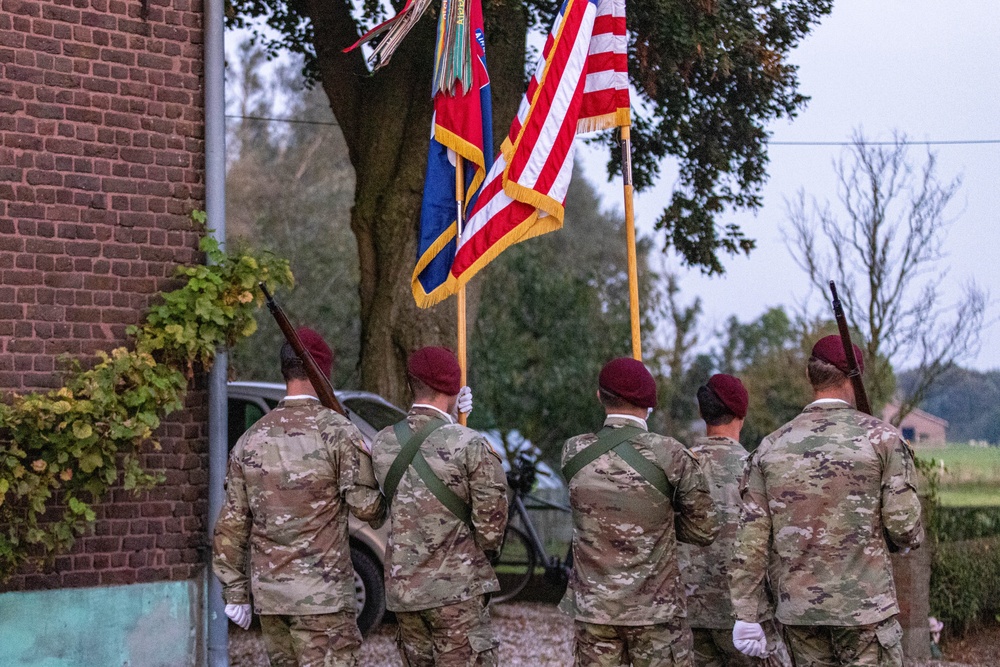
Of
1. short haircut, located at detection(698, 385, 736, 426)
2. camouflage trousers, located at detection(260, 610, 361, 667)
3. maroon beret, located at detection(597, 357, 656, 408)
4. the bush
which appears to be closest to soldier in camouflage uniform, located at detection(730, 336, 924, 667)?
maroon beret, located at detection(597, 357, 656, 408)

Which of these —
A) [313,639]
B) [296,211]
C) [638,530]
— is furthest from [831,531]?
[296,211]

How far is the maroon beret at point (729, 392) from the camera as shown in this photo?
5500 millimetres

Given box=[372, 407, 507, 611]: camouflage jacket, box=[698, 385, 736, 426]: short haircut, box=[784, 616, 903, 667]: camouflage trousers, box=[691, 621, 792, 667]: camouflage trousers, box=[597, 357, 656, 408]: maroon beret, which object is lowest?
box=[691, 621, 792, 667]: camouflage trousers

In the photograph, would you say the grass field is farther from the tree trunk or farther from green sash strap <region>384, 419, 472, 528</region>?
green sash strap <region>384, 419, 472, 528</region>

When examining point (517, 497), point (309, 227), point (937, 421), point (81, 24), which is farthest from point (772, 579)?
point (309, 227)

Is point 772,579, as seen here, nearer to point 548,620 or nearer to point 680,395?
point 548,620

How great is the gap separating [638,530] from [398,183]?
6086 mm

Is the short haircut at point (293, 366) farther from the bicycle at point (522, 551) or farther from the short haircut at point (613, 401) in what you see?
the bicycle at point (522, 551)

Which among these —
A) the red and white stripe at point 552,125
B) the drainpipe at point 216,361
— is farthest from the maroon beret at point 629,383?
the drainpipe at point 216,361

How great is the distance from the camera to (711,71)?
10812 millimetres

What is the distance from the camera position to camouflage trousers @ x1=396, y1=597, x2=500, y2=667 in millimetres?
5043

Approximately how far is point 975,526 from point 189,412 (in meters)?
7.24

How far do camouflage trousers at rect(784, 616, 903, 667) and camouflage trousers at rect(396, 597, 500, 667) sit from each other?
4.37ft

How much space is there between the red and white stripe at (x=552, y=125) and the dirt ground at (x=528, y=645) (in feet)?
9.88
